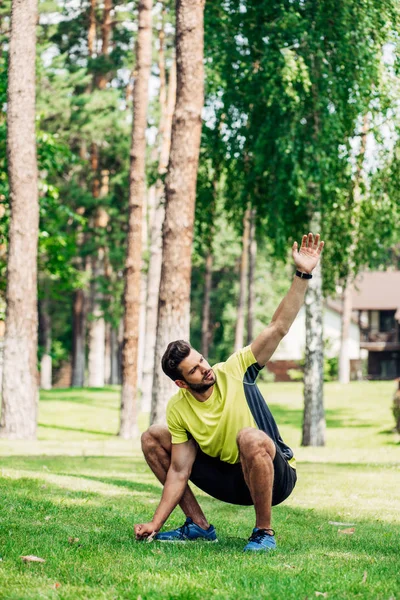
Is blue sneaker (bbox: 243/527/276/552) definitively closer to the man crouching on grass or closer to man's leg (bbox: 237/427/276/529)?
the man crouching on grass

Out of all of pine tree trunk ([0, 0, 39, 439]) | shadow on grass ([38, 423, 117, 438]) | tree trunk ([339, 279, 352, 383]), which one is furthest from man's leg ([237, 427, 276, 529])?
tree trunk ([339, 279, 352, 383])

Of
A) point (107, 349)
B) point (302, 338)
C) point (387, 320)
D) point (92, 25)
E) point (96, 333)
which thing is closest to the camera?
point (92, 25)

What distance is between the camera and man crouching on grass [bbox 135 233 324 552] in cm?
616

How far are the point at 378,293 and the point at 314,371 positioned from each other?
166 ft

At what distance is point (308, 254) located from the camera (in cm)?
659

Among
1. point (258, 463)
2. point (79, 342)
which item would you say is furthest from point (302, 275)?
point (79, 342)

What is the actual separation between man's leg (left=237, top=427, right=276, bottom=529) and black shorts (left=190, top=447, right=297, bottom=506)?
0.73 feet

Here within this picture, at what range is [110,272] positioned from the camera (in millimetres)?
50219

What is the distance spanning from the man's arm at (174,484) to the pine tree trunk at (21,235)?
10.5 meters

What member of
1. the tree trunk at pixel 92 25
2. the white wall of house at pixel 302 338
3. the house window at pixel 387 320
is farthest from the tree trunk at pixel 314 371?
the house window at pixel 387 320

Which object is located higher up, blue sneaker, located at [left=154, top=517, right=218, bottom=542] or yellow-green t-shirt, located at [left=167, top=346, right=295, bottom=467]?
yellow-green t-shirt, located at [left=167, top=346, right=295, bottom=467]

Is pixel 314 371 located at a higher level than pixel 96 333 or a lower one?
lower

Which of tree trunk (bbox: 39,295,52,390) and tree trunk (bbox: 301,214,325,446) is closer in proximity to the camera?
tree trunk (bbox: 301,214,325,446)

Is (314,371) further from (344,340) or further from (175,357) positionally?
(344,340)
